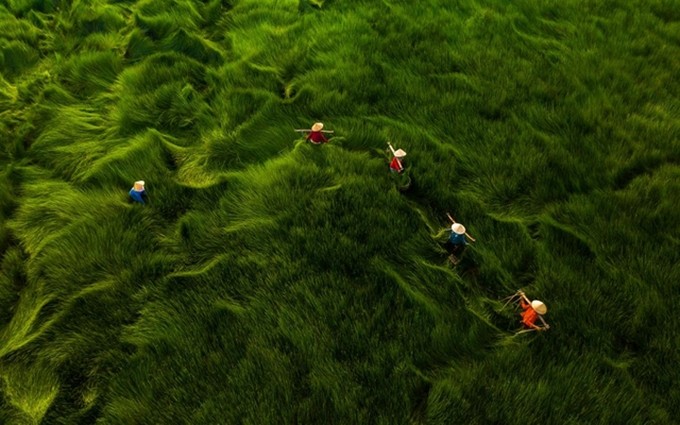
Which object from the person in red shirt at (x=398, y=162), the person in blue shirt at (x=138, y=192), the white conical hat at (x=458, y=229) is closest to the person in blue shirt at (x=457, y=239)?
the white conical hat at (x=458, y=229)

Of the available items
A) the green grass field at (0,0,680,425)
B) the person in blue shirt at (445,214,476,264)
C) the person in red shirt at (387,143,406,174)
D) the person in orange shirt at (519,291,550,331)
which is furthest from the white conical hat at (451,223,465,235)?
the person in red shirt at (387,143,406,174)

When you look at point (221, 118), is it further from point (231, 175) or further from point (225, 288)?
point (225, 288)

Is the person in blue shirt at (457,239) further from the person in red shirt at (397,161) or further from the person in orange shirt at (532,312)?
the person in red shirt at (397,161)

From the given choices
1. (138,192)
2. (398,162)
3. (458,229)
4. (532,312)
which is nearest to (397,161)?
(398,162)

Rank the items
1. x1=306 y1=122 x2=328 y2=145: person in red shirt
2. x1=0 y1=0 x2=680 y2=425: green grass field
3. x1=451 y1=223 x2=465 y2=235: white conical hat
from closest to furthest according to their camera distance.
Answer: x1=0 y1=0 x2=680 y2=425: green grass field
x1=451 y1=223 x2=465 y2=235: white conical hat
x1=306 y1=122 x2=328 y2=145: person in red shirt

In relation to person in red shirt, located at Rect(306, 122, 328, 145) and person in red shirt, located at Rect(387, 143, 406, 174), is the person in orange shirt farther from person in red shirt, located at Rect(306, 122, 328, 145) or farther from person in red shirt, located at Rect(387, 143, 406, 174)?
person in red shirt, located at Rect(306, 122, 328, 145)

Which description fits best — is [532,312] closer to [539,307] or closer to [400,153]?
[539,307]
